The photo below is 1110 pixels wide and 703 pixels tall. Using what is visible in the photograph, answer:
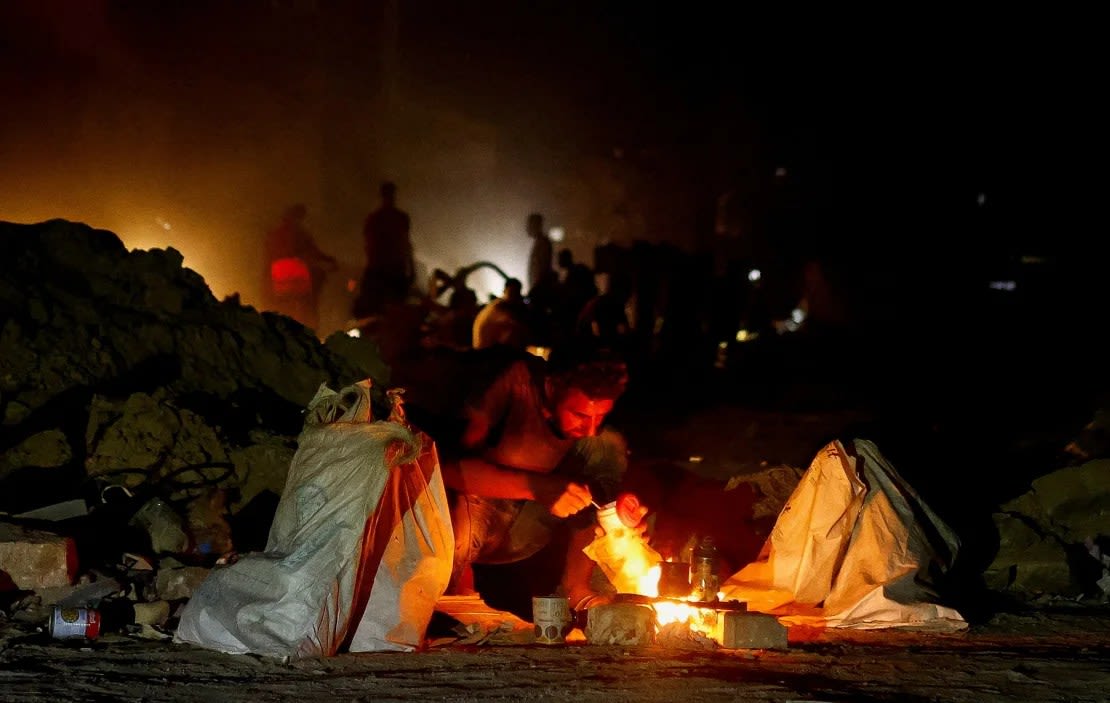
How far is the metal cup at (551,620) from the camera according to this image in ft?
15.3

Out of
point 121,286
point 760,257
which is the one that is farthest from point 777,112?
point 121,286

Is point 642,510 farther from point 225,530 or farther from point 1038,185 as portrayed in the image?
point 1038,185

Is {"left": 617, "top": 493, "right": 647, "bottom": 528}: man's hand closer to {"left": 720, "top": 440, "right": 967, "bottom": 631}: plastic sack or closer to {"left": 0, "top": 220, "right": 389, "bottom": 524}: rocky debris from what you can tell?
{"left": 720, "top": 440, "right": 967, "bottom": 631}: plastic sack

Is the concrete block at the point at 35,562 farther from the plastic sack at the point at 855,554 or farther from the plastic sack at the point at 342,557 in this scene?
the plastic sack at the point at 855,554

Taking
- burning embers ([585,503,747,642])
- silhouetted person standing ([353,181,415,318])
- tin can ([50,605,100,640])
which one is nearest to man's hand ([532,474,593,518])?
burning embers ([585,503,747,642])

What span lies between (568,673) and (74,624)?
1.98 meters

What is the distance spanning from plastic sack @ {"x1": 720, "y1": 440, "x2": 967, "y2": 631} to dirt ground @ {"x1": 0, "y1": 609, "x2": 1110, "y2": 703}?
30 cm

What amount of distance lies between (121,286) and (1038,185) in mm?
23691

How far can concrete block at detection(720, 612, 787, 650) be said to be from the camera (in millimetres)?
4473

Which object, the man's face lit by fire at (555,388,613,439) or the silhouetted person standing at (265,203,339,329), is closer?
the man's face lit by fire at (555,388,613,439)

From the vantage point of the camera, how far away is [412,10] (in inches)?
703

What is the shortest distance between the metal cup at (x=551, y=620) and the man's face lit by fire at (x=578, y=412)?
1.14m

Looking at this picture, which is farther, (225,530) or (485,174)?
(485,174)

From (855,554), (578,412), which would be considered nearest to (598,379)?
(578,412)
